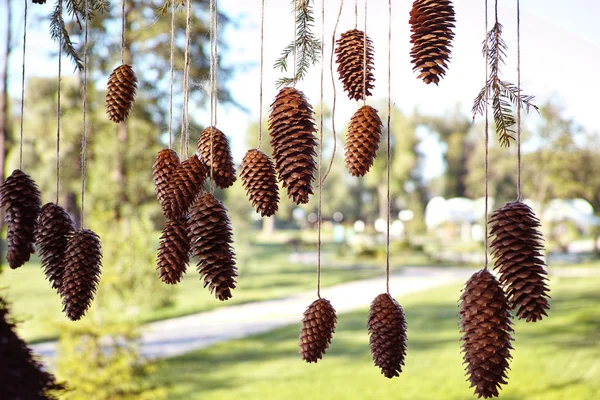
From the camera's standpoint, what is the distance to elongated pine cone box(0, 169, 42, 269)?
0.75 m

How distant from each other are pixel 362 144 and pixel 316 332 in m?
0.20

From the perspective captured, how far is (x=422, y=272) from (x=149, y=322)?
699 centimetres

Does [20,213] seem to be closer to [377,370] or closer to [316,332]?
[316,332]

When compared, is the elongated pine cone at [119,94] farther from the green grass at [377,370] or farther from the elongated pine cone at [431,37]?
the green grass at [377,370]

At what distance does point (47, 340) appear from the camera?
7.51 metres

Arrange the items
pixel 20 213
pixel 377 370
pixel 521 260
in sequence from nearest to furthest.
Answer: pixel 521 260 → pixel 20 213 → pixel 377 370

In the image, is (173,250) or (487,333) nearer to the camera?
(487,333)

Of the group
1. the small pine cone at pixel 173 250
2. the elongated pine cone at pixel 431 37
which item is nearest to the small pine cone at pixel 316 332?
the small pine cone at pixel 173 250

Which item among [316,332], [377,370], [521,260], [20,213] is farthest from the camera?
[377,370]

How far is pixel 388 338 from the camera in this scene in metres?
0.64

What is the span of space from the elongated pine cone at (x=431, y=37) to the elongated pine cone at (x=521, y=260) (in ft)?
0.49

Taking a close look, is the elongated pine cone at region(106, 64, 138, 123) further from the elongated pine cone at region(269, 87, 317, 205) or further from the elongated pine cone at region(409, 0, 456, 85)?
the elongated pine cone at region(409, 0, 456, 85)

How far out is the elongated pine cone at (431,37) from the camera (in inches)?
24.1

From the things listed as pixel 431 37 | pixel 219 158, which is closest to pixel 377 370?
pixel 219 158
